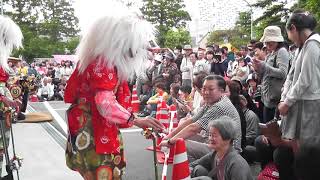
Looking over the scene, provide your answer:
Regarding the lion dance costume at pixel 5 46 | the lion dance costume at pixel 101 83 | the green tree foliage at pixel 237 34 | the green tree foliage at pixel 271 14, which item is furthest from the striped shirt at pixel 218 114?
the green tree foliage at pixel 237 34

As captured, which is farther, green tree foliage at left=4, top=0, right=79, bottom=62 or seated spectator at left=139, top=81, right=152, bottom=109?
green tree foliage at left=4, top=0, right=79, bottom=62

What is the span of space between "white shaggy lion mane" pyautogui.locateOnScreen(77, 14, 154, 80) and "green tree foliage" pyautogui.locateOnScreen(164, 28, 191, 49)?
1406 inches

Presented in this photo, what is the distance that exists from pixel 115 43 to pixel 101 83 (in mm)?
307

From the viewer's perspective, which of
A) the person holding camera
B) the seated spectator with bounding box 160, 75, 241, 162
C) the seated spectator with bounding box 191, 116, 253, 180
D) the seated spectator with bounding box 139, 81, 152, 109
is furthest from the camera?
the seated spectator with bounding box 139, 81, 152, 109

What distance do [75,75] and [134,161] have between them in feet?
11.5

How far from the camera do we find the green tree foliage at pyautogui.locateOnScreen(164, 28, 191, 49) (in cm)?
3962

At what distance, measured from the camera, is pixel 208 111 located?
4293 millimetres

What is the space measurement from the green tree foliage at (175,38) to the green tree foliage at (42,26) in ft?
29.5

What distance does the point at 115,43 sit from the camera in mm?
2904

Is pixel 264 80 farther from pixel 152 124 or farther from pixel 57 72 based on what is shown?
pixel 57 72

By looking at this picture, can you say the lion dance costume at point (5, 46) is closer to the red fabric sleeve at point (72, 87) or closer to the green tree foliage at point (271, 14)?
the red fabric sleeve at point (72, 87)

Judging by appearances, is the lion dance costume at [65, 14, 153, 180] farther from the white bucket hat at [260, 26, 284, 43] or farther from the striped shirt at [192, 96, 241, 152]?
the white bucket hat at [260, 26, 284, 43]

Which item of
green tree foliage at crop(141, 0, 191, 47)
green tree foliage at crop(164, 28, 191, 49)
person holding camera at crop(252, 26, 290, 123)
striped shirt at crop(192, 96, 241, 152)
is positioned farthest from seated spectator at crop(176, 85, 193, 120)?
green tree foliage at crop(141, 0, 191, 47)

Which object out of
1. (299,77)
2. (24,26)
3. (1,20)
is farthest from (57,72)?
(24,26)
